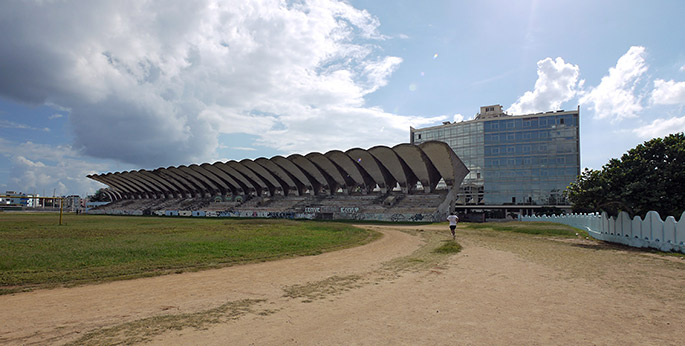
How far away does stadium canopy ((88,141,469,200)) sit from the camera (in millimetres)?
63906

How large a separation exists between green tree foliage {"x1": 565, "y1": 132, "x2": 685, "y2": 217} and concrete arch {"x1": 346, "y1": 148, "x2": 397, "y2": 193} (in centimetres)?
4663

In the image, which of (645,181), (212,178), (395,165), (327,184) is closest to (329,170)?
(327,184)

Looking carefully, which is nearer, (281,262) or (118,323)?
(118,323)

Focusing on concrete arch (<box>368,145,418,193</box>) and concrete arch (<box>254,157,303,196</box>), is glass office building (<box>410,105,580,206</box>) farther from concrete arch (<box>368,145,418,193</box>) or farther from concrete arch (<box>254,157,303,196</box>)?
concrete arch (<box>254,157,303,196</box>)

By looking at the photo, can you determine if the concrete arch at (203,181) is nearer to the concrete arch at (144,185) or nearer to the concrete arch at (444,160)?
the concrete arch at (144,185)

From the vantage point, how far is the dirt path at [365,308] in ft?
17.7

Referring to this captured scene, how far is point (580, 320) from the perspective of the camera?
20.6 ft

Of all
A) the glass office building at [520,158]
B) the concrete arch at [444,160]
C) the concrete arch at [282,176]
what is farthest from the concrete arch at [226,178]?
the glass office building at [520,158]

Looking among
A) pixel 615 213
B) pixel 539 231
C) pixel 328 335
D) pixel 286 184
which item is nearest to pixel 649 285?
pixel 328 335

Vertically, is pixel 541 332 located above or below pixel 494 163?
below

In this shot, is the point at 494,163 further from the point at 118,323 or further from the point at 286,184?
the point at 118,323

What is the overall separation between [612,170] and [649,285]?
14994mm

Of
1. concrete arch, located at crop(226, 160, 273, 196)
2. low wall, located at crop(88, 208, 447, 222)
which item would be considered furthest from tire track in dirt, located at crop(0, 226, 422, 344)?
concrete arch, located at crop(226, 160, 273, 196)

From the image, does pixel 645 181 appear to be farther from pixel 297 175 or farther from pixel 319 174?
pixel 297 175
